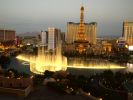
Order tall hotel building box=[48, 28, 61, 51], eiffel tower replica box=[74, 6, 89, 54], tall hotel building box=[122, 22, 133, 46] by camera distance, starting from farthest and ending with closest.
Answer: tall hotel building box=[122, 22, 133, 46], tall hotel building box=[48, 28, 61, 51], eiffel tower replica box=[74, 6, 89, 54]

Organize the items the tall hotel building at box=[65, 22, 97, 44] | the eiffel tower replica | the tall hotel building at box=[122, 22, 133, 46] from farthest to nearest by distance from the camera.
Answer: the tall hotel building at box=[122, 22, 133, 46]
the tall hotel building at box=[65, 22, 97, 44]
the eiffel tower replica

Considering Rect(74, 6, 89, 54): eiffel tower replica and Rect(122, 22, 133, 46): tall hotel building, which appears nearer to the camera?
Rect(74, 6, 89, 54): eiffel tower replica

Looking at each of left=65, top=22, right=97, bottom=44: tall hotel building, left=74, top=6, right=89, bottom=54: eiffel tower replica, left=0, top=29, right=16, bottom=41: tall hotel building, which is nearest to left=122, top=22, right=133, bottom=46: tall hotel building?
left=65, top=22, right=97, bottom=44: tall hotel building

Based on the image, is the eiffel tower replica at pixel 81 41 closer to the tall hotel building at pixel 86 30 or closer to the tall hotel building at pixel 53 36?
the tall hotel building at pixel 53 36

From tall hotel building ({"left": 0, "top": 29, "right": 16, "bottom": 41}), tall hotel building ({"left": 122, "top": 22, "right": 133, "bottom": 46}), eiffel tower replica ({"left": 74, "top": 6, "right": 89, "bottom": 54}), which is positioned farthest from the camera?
tall hotel building ({"left": 122, "top": 22, "right": 133, "bottom": 46})

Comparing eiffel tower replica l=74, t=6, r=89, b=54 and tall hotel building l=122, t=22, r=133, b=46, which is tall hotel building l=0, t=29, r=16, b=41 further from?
eiffel tower replica l=74, t=6, r=89, b=54

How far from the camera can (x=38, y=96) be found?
7.18m

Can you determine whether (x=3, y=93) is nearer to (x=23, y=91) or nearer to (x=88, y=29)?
(x=23, y=91)

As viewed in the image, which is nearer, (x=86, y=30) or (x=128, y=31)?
(x=86, y=30)

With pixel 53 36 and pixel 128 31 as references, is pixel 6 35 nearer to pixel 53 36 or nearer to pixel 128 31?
pixel 53 36

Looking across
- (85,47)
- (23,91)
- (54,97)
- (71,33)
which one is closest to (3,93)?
(23,91)

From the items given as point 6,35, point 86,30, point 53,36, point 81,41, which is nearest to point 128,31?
point 86,30

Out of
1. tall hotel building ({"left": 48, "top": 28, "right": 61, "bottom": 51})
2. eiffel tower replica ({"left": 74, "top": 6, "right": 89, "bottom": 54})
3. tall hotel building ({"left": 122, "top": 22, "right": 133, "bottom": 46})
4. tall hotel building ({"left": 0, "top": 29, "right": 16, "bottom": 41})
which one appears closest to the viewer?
eiffel tower replica ({"left": 74, "top": 6, "right": 89, "bottom": 54})

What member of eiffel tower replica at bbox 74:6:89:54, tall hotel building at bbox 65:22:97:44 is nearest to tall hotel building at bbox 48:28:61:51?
eiffel tower replica at bbox 74:6:89:54
